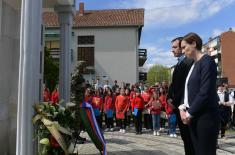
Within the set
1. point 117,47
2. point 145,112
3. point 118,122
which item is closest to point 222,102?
point 145,112

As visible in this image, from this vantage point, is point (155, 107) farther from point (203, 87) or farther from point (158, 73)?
point (158, 73)

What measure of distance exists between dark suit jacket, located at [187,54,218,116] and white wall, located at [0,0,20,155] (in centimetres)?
341

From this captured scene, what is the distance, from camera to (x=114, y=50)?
165 ft

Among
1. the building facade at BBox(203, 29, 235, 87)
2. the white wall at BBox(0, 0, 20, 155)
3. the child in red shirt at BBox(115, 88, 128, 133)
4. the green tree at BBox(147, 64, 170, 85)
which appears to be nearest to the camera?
the white wall at BBox(0, 0, 20, 155)

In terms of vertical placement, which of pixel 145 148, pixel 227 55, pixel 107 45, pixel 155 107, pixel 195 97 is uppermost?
pixel 227 55

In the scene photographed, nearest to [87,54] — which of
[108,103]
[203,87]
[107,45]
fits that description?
[107,45]

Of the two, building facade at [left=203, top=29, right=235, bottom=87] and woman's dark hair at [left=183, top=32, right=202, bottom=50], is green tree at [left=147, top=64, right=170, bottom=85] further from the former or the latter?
woman's dark hair at [left=183, top=32, right=202, bottom=50]

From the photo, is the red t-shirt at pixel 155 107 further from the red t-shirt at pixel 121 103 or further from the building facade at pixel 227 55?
the building facade at pixel 227 55

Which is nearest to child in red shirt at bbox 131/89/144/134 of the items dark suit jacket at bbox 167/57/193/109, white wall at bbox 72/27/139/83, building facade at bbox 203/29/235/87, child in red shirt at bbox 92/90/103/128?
child in red shirt at bbox 92/90/103/128

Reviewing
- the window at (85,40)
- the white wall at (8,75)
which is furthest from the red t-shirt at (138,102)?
the window at (85,40)

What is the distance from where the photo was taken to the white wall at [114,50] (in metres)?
49.5

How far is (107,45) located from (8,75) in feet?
143

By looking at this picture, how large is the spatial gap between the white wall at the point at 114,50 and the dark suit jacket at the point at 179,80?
4327cm

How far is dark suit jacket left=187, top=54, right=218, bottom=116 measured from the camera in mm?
4484
